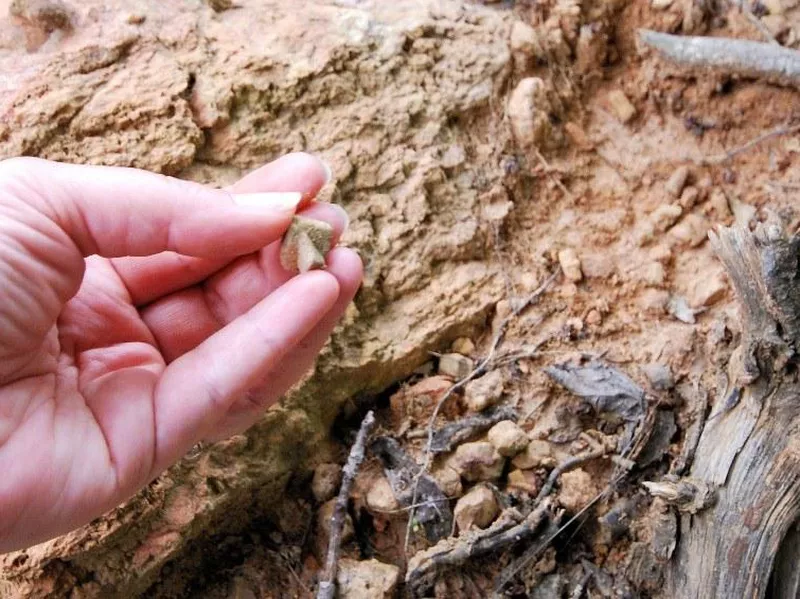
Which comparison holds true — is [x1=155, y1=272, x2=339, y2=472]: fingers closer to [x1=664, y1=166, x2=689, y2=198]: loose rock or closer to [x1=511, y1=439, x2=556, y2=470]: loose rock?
[x1=511, y1=439, x2=556, y2=470]: loose rock

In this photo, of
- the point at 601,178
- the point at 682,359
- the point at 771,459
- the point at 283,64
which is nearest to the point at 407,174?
the point at 283,64

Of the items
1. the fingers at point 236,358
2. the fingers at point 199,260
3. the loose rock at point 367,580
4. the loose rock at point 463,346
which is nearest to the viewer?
the fingers at point 236,358

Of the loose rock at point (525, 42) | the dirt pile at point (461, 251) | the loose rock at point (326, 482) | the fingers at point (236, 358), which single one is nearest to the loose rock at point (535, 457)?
the dirt pile at point (461, 251)

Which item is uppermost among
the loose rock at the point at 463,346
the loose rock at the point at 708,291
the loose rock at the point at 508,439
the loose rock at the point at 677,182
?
the loose rock at the point at 677,182

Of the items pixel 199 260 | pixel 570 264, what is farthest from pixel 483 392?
pixel 199 260

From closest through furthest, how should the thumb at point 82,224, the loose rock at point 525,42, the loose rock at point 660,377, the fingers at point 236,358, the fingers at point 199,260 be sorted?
the thumb at point 82,224 < the fingers at point 236,358 < the fingers at point 199,260 < the loose rock at point 660,377 < the loose rock at point 525,42

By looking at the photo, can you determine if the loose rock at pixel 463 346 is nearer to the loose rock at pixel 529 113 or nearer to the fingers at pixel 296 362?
the fingers at pixel 296 362
